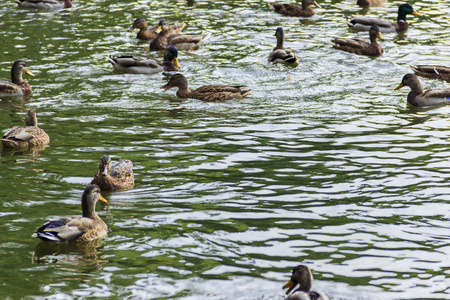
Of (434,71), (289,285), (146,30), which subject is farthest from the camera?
(146,30)

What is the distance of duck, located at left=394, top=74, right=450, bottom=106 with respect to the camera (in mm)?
16875

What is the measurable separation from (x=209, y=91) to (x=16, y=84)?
16.5 ft

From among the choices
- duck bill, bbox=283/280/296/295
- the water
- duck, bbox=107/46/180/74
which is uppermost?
duck, bbox=107/46/180/74

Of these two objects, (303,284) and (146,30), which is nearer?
(303,284)

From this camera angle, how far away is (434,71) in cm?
1867

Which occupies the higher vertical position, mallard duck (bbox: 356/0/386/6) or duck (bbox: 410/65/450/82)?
mallard duck (bbox: 356/0/386/6)

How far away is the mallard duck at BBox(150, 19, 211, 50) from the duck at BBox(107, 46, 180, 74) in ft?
6.58

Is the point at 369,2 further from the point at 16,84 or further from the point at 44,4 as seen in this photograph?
the point at 16,84

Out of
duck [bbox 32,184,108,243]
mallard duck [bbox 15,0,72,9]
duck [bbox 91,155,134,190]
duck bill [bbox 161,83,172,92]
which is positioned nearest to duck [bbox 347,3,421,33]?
duck bill [bbox 161,83,172,92]

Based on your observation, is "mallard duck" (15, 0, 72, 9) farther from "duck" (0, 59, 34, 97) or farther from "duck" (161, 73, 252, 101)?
"duck" (161, 73, 252, 101)

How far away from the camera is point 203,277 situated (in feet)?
27.3

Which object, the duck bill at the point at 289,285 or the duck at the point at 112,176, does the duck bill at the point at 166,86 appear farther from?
the duck bill at the point at 289,285

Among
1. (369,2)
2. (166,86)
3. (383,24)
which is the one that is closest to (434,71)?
(383,24)

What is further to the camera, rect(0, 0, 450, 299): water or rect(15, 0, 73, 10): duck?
rect(15, 0, 73, 10): duck
